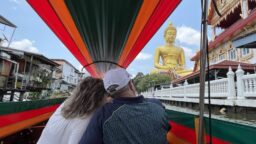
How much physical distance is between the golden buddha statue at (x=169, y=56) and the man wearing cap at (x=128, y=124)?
25045mm

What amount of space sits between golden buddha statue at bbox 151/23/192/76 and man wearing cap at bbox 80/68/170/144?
82.2 ft

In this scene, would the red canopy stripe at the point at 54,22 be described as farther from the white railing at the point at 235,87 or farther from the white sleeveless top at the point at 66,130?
the white railing at the point at 235,87

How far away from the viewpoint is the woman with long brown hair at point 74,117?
4.87 ft

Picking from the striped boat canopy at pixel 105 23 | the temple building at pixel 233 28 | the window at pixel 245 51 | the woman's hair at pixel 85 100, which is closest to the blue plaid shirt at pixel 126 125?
the woman's hair at pixel 85 100

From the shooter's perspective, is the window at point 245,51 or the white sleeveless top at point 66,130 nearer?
the white sleeveless top at point 66,130

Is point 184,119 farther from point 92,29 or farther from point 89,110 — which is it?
point 92,29

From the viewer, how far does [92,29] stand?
301 cm

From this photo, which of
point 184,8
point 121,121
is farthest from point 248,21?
point 121,121

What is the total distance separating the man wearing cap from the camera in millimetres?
1169

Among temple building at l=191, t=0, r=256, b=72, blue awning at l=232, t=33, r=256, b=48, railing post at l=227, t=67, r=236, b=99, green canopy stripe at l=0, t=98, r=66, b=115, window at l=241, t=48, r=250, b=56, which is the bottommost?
green canopy stripe at l=0, t=98, r=66, b=115

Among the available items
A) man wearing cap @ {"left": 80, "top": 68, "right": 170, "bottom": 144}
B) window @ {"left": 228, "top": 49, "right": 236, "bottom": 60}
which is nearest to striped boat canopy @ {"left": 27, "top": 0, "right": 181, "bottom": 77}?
man wearing cap @ {"left": 80, "top": 68, "right": 170, "bottom": 144}

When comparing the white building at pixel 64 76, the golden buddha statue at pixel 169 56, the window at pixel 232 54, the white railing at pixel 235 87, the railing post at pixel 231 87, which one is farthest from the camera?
the white building at pixel 64 76

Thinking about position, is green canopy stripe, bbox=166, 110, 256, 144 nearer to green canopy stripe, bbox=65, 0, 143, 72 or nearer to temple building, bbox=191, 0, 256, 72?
green canopy stripe, bbox=65, 0, 143, 72

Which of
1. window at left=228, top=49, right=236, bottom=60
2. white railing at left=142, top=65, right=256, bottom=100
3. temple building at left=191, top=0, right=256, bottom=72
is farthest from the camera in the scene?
window at left=228, top=49, right=236, bottom=60
